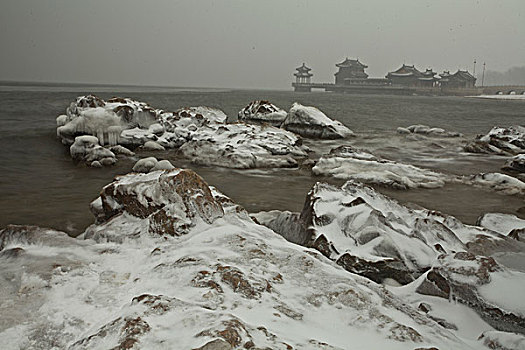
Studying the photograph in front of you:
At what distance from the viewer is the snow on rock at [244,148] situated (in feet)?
31.6

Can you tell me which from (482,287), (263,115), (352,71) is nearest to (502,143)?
(263,115)

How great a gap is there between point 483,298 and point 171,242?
7.98 ft

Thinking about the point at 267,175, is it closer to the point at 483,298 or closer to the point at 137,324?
the point at 483,298

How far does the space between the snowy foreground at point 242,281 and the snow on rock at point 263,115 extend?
42.3ft

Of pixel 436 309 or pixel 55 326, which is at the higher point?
pixel 55 326

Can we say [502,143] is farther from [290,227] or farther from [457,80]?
[457,80]

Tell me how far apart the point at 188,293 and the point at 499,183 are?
753 cm

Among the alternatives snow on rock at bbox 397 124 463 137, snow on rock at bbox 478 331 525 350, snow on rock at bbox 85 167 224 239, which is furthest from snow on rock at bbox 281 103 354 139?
snow on rock at bbox 478 331 525 350

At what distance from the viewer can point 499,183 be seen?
762 cm

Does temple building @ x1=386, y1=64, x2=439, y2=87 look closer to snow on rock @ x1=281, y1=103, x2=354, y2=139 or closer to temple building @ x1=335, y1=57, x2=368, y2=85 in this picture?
temple building @ x1=335, y1=57, x2=368, y2=85

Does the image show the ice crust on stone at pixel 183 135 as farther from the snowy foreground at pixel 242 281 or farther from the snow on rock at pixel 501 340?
the snow on rock at pixel 501 340

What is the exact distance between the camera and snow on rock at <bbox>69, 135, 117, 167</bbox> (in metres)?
9.34

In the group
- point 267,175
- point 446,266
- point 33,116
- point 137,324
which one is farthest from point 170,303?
point 33,116

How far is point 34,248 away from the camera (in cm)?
303
